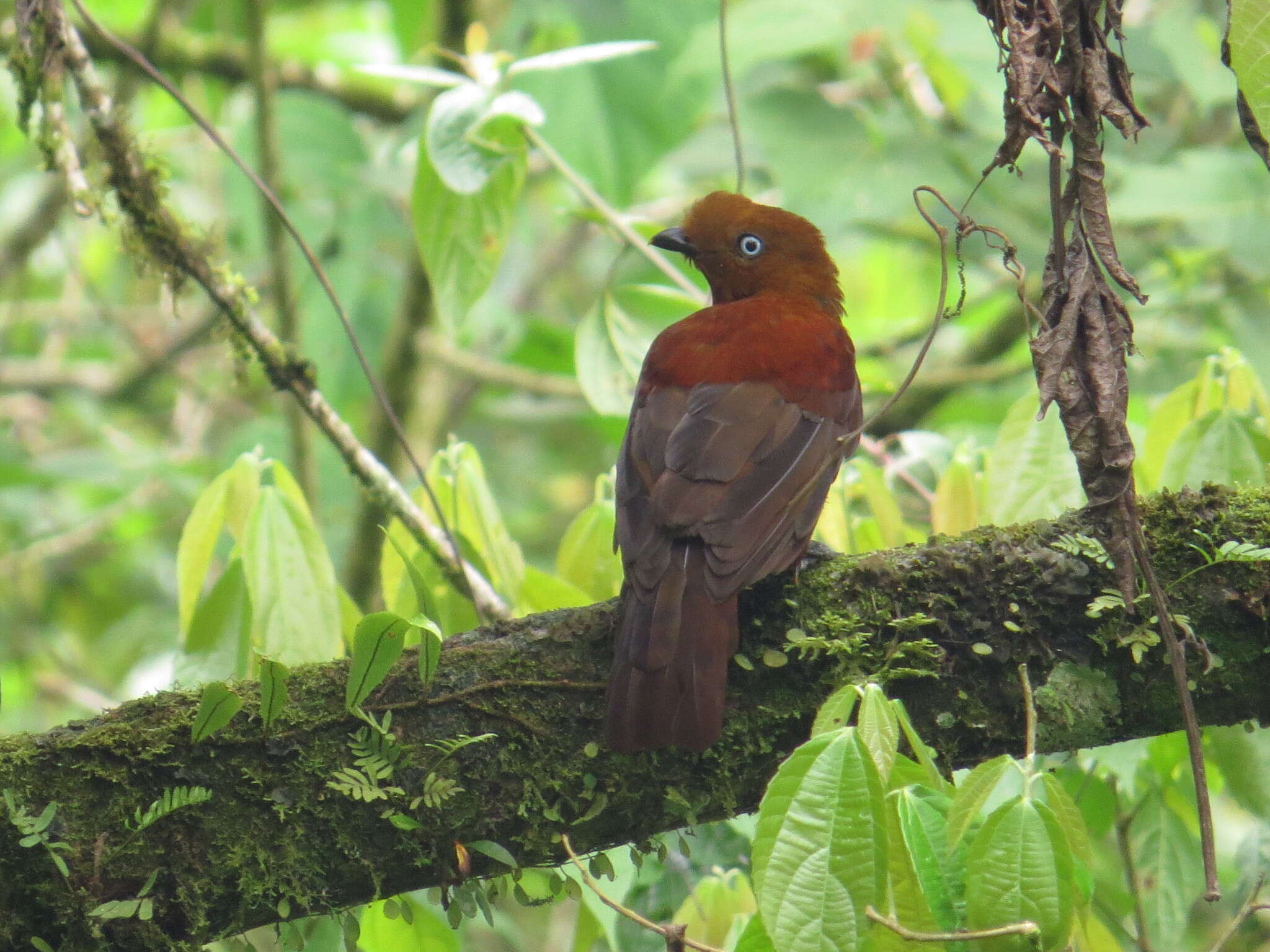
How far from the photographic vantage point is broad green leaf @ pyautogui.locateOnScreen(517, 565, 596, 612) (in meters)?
2.79

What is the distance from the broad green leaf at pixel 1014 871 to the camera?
1.51 meters

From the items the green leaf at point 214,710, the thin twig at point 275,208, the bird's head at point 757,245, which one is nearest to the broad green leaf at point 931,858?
the green leaf at point 214,710

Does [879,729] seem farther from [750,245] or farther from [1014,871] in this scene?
[750,245]

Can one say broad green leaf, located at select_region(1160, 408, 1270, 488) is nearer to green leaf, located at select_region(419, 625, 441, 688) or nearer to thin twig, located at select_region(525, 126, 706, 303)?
thin twig, located at select_region(525, 126, 706, 303)

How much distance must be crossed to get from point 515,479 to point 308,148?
2924 millimetres

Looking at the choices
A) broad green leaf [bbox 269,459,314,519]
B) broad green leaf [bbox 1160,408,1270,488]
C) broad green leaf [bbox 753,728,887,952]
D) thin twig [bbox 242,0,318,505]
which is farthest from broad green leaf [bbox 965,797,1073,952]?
thin twig [bbox 242,0,318,505]

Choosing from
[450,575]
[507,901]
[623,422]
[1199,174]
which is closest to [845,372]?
[450,575]

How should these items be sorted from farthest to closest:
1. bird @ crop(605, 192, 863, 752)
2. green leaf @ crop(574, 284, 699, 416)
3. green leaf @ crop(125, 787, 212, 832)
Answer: green leaf @ crop(574, 284, 699, 416)
bird @ crop(605, 192, 863, 752)
green leaf @ crop(125, 787, 212, 832)

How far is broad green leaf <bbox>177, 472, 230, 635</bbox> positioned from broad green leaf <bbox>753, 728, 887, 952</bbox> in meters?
1.55

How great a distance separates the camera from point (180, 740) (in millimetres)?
1991

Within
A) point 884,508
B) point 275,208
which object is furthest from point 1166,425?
point 275,208

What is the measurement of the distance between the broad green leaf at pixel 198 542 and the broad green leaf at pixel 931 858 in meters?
1.64

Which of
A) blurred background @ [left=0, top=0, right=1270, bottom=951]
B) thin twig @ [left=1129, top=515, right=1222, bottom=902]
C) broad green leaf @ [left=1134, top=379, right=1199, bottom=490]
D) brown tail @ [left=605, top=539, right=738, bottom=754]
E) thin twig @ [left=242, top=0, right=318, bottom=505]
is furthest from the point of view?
thin twig @ [left=242, top=0, right=318, bottom=505]

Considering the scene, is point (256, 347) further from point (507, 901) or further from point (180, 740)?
point (507, 901)
